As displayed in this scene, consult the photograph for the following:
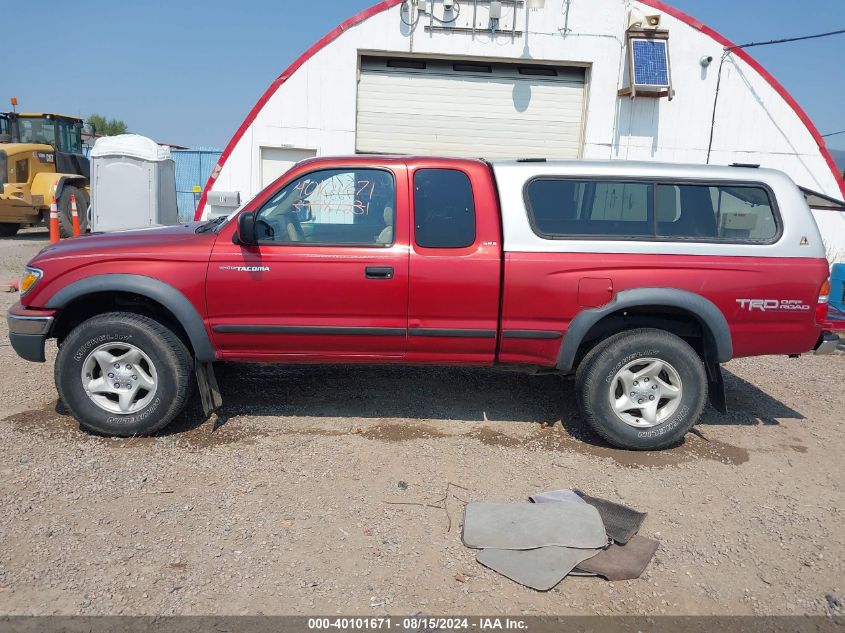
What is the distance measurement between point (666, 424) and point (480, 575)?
6.61 ft

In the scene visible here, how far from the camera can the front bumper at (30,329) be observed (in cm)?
417

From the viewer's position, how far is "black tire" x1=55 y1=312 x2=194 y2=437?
4.19 metres

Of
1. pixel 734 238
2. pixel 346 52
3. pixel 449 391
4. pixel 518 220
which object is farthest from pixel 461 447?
pixel 346 52

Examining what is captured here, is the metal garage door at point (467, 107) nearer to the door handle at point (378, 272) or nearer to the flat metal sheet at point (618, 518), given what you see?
the door handle at point (378, 272)

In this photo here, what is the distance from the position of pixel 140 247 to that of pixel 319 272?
1202 millimetres

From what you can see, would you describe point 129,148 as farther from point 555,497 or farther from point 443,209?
point 555,497

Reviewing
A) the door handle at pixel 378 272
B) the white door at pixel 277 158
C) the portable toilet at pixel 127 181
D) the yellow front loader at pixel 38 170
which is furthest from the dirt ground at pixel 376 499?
A: the yellow front loader at pixel 38 170

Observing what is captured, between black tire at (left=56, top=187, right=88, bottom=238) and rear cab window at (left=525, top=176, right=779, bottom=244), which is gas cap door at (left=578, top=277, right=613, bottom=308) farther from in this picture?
black tire at (left=56, top=187, right=88, bottom=238)

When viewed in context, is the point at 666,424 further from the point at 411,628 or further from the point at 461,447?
the point at 411,628

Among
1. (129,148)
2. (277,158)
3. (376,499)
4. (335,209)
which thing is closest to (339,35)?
(277,158)

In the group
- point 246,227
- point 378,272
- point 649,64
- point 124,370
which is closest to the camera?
point 246,227

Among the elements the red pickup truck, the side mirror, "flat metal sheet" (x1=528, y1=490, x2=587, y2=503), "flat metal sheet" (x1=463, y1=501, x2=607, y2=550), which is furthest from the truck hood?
"flat metal sheet" (x1=528, y1=490, x2=587, y2=503)

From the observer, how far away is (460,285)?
4.19 metres

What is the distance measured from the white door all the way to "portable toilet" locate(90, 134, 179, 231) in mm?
1686
